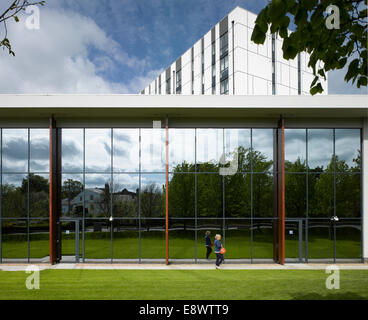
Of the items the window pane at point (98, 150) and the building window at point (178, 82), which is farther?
the building window at point (178, 82)

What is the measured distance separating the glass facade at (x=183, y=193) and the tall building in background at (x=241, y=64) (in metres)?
20.4

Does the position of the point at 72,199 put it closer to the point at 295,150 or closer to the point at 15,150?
the point at 15,150

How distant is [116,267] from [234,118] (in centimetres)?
977

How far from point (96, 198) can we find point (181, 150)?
5.25m

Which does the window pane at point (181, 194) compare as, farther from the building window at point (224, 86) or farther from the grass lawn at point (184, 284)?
the building window at point (224, 86)

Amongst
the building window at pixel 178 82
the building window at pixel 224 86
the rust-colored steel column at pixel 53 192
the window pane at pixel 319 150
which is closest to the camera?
the rust-colored steel column at pixel 53 192

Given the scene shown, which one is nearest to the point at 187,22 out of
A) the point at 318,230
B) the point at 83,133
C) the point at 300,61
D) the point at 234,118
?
the point at 234,118

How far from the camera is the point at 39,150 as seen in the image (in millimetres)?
16719

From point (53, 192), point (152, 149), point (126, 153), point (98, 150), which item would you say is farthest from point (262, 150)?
point (53, 192)

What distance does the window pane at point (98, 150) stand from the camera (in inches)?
660

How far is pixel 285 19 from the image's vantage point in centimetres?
327

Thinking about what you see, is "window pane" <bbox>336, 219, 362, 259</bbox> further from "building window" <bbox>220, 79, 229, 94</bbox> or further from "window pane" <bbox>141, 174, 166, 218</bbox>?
"building window" <bbox>220, 79, 229, 94</bbox>

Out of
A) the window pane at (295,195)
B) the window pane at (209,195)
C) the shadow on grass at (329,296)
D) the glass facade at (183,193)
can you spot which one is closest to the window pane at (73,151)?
the glass facade at (183,193)
